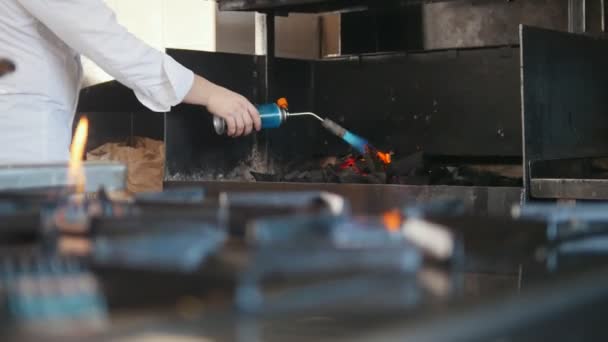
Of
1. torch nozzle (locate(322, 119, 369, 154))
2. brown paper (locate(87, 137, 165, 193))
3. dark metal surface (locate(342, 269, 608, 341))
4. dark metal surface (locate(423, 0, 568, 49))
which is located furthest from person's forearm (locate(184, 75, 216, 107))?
dark metal surface (locate(342, 269, 608, 341))

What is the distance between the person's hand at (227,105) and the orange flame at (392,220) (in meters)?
1.49

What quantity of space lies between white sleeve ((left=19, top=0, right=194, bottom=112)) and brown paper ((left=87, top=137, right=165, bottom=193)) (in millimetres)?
827

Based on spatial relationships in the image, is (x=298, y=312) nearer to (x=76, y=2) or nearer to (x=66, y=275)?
(x=66, y=275)

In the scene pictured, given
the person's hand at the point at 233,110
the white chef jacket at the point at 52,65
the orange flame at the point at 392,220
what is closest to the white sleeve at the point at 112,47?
the white chef jacket at the point at 52,65

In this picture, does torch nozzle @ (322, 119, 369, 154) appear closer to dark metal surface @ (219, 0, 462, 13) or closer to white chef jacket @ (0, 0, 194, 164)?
dark metal surface @ (219, 0, 462, 13)

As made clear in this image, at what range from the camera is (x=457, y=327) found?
460 mm

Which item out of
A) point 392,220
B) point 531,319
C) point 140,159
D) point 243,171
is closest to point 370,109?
point 243,171

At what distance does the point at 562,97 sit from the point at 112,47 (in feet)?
3.76

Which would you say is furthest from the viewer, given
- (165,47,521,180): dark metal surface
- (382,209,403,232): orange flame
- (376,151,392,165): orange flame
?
(165,47,521,180): dark metal surface

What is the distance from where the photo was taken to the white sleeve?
194 cm

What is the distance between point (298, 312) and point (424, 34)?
266 centimetres

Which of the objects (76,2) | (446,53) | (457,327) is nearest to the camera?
(457,327)

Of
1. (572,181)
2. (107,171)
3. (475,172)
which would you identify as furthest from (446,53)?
(107,171)

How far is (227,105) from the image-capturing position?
230 cm
